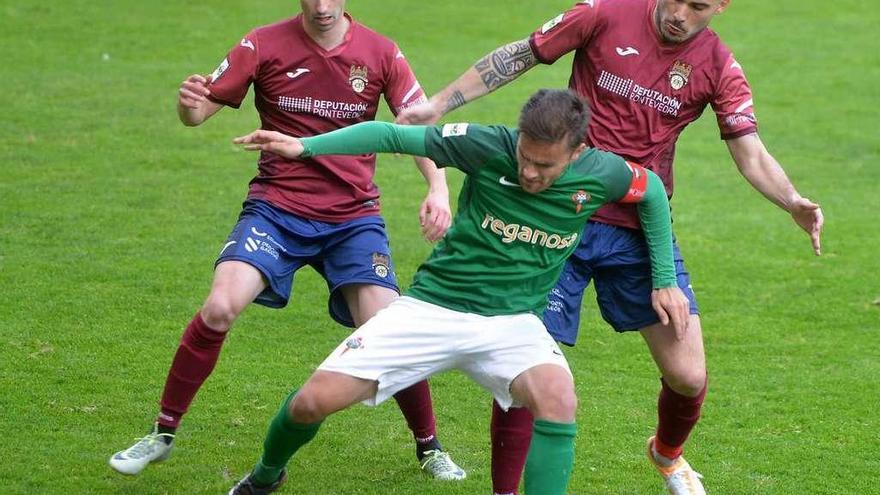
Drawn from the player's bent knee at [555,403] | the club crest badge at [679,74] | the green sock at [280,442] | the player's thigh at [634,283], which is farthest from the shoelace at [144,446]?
the club crest badge at [679,74]

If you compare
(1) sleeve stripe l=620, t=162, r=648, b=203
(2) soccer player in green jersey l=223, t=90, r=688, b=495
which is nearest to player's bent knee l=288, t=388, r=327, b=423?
(2) soccer player in green jersey l=223, t=90, r=688, b=495

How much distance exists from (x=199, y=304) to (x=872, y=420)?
14.3ft

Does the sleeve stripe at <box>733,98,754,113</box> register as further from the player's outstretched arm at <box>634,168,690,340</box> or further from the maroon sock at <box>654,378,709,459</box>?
the maroon sock at <box>654,378,709,459</box>

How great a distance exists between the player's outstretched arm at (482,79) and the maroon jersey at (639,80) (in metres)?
0.08

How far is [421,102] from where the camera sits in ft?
22.2

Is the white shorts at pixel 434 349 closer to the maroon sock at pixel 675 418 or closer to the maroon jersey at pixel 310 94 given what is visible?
the maroon sock at pixel 675 418

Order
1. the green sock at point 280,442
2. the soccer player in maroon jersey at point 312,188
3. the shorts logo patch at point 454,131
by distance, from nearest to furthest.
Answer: the shorts logo patch at point 454,131
the green sock at point 280,442
the soccer player in maroon jersey at point 312,188

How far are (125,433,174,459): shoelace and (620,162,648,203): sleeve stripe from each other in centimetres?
243

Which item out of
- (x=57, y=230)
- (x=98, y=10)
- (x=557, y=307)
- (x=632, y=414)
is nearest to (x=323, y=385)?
(x=557, y=307)

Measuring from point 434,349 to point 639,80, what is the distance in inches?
66.5

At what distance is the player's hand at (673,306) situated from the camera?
6.04 meters

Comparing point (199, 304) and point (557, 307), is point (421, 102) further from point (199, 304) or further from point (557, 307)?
point (199, 304)

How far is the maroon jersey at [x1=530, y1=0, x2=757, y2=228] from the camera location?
21.0 feet

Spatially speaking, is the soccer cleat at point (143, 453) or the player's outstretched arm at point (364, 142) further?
the soccer cleat at point (143, 453)
